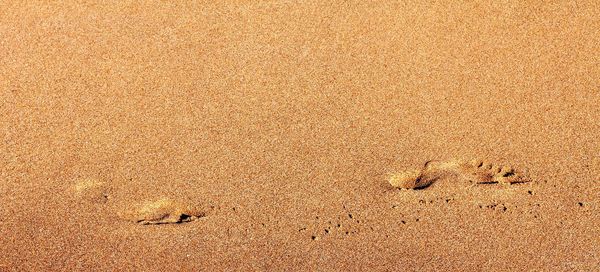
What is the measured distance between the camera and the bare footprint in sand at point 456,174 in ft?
10.1

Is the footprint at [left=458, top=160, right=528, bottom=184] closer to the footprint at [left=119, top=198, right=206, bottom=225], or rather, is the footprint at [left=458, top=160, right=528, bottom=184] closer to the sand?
the sand

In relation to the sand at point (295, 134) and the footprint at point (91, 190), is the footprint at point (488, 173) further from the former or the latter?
the footprint at point (91, 190)

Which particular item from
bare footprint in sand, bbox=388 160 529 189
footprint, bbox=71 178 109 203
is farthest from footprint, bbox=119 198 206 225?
bare footprint in sand, bbox=388 160 529 189

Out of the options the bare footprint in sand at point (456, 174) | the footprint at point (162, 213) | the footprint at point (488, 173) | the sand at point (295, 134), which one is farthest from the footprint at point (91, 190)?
the footprint at point (488, 173)

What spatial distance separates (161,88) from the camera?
11.5 ft

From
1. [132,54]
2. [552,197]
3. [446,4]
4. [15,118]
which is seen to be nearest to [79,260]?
[15,118]

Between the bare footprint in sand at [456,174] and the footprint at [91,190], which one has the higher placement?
the footprint at [91,190]

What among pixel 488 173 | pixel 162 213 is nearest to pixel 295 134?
pixel 162 213

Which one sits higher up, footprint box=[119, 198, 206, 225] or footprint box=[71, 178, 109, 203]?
footprint box=[71, 178, 109, 203]

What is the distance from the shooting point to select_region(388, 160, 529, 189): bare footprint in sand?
309 centimetres

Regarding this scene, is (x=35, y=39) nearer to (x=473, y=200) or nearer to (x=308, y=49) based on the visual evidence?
(x=308, y=49)

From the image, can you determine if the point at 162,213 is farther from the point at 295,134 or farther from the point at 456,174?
→ the point at 456,174

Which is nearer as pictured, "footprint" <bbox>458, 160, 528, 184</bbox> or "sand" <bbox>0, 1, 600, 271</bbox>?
"sand" <bbox>0, 1, 600, 271</bbox>

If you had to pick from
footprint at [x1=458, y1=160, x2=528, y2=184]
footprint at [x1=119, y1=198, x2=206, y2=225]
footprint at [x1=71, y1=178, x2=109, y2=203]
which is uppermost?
footprint at [x1=71, y1=178, x2=109, y2=203]
